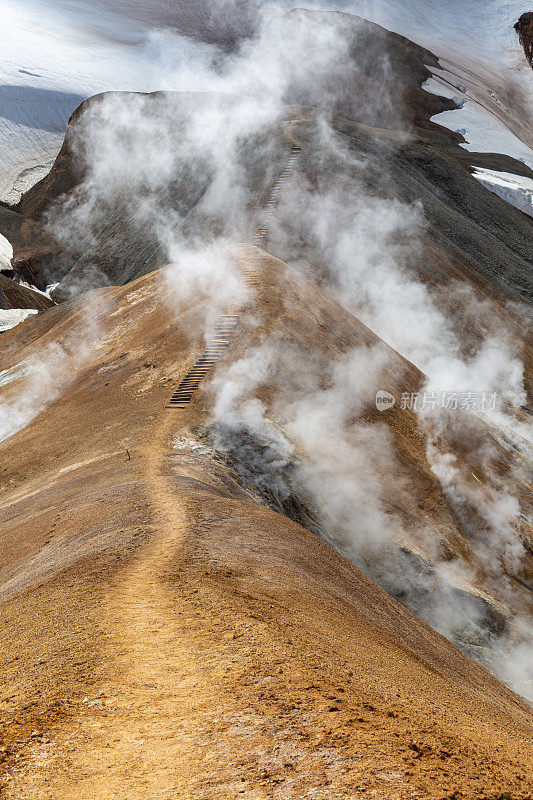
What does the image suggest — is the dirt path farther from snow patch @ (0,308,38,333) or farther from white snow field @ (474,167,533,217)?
white snow field @ (474,167,533,217)

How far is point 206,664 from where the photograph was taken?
586 cm

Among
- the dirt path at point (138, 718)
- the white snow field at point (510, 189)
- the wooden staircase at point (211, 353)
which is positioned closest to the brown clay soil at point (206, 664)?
the dirt path at point (138, 718)

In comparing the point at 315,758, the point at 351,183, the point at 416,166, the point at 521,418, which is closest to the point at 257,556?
the point at 315,758

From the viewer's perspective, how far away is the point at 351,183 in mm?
33031

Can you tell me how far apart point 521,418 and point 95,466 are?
66.7 ft

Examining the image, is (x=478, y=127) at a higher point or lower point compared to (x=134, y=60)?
higher

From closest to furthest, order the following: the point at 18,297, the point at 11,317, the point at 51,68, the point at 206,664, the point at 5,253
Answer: the point at 206,664 → the point at 11,317 → the point at 18,297 → the point at 5,253 → the point at 51,68

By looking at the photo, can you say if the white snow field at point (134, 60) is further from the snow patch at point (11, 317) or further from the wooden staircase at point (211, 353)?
the wooden staircase at point (211, 353)

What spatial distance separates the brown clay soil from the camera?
4398mm

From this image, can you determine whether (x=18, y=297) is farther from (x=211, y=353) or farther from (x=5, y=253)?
(x=211, y=353)

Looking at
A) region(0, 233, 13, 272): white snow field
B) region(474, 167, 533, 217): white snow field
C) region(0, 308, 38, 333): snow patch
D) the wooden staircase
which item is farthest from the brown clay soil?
region(474, 167, 533, 217): white snow field

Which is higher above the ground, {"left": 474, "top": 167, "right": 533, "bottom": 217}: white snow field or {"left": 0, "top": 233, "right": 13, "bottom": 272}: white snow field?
{"left": 474, "top": 167, "right": 533, "bottom": 217}: white snow field

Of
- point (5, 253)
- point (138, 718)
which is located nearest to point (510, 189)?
point (5, 253)

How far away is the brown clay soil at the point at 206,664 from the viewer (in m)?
4.40
